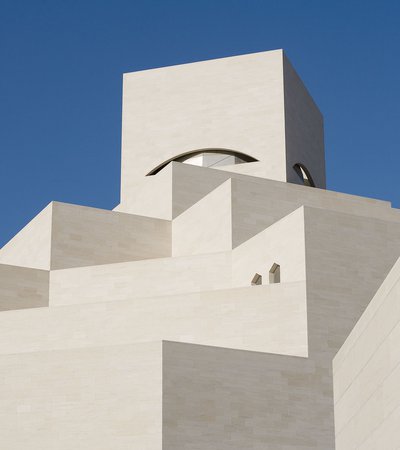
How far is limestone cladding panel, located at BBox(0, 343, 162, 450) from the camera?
20.7 meters

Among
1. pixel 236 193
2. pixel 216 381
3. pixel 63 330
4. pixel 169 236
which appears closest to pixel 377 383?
pixel 216 381

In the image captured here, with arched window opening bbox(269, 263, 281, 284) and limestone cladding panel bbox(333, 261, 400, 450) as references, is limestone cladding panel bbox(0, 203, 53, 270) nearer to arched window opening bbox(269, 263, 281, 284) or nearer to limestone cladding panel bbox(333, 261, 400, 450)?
arched window opening bbox(269, 263, 281, 284)

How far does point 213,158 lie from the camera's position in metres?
34.8

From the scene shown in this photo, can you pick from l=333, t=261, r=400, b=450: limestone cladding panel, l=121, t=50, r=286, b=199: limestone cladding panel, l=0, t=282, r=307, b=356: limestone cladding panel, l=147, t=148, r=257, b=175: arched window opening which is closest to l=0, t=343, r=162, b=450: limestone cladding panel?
l=0, t=282, r=307, b=356: limestone cladding panel

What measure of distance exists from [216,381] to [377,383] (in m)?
8.82

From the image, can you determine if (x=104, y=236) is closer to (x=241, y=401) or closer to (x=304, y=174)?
(x=304, y=174)

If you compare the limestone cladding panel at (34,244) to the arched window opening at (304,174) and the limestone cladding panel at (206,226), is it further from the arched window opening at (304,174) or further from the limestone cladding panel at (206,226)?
the arched window opening at (304,174)

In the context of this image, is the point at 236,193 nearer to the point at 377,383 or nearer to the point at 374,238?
the point at 374,238

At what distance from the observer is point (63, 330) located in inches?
976

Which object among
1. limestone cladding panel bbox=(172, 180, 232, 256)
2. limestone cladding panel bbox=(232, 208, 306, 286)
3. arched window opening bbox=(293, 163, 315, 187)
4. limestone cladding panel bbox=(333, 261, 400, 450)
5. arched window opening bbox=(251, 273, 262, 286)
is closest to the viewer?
limestone cladding panel bbox=(333, 261, 400, 450)

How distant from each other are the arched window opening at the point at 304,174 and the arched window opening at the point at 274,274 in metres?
10.6

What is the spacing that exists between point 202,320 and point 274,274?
2221mm

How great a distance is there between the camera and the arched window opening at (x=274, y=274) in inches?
959

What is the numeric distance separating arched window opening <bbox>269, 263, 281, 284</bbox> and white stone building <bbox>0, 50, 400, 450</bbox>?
0.03 metres
